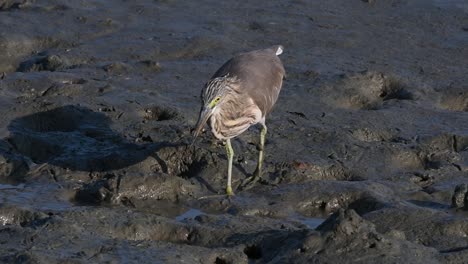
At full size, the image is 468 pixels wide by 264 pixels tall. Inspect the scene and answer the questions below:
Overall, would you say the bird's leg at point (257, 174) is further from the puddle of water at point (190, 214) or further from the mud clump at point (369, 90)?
the mud clump at point (369, 90)

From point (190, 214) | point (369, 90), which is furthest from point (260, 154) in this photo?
point (369, 90)

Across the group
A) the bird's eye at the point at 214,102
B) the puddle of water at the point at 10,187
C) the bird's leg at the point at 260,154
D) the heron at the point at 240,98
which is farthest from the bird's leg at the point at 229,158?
A: the puddle of water at the point at 10,187

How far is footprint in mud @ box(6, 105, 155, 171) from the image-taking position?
363 inches

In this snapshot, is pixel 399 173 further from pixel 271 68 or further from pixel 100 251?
pixel 100 251

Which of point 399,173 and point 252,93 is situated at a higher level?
point 252,93

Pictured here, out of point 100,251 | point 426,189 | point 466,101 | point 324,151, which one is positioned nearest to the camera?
point 100,251

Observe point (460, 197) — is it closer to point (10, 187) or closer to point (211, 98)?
point (211, 98)

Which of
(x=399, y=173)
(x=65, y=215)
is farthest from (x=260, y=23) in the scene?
(x=65, y=215)

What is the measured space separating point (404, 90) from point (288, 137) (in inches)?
72.9

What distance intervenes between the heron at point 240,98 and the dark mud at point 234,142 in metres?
0.38

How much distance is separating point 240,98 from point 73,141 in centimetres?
169

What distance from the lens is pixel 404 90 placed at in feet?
36.2

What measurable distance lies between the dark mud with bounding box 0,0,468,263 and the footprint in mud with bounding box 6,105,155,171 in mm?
18

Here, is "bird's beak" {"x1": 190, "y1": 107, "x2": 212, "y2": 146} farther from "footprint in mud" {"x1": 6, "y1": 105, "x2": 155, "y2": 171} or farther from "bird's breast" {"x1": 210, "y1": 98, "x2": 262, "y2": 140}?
"footprint in mud" {"x1": 6, "y1": 105, "x2": 155, "y2": 171}
